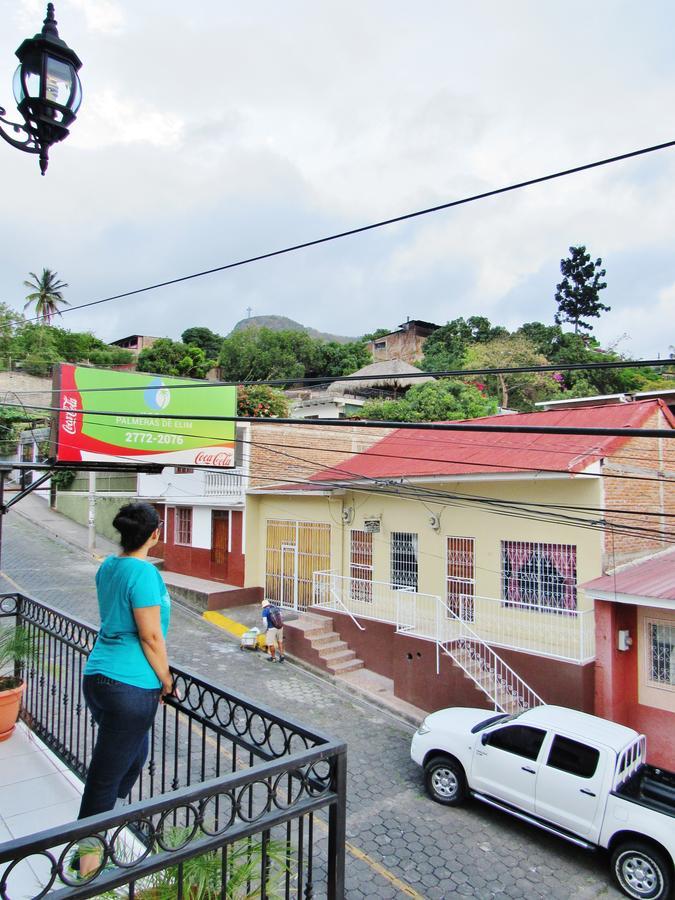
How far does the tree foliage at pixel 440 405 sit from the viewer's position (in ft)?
87.9

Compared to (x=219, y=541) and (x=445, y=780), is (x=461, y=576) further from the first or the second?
(x=219, y=541)

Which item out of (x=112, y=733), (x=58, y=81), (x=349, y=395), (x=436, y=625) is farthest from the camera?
(x=349, y=395)

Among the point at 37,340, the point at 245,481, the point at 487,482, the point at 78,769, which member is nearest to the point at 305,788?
the point at 78,769

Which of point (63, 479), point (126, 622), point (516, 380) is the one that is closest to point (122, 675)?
point (126, 622)

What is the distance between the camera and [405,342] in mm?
59406

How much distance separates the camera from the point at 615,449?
1124 cm

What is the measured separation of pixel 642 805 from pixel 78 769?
5.84m

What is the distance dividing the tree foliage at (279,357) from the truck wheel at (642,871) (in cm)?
3863

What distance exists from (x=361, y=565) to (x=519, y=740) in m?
7.96

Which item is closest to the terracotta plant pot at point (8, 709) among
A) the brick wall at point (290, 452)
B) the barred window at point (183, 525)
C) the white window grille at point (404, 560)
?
the white window grille at point (404, 560)

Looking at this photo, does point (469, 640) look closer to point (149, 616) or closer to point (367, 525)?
point (367, 525)

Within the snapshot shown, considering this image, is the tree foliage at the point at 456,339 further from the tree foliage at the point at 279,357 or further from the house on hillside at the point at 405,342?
the house on hillside at the point at 405,342

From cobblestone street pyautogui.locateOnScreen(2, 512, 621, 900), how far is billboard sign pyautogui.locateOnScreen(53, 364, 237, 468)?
4.84 m

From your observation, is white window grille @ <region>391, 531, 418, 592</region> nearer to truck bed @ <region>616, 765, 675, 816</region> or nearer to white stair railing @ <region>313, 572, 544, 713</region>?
white stair railing @ <region>313, 572, 544, 713</region>
